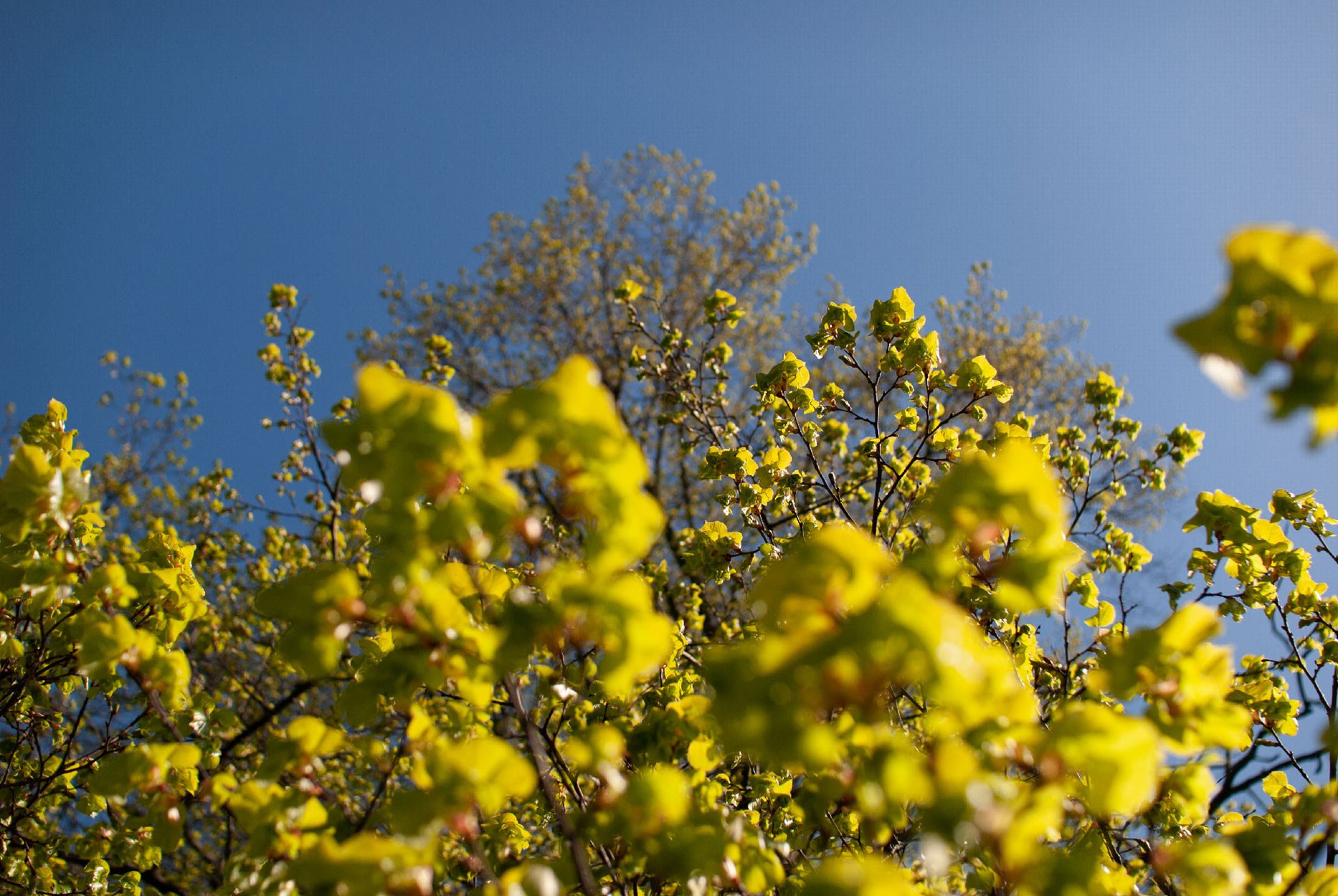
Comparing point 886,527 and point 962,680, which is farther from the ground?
point 886,527

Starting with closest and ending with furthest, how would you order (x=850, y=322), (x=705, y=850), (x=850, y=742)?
(x=705, y=850)
(x=850, y=742)
(x=850, y=322)

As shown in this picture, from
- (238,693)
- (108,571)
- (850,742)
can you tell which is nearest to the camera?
(850,742)

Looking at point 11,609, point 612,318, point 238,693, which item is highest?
point 612,318

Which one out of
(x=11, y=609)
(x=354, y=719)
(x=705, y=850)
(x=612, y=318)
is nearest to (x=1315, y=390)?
(x=705, y=850)

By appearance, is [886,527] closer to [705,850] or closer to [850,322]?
[850,322]

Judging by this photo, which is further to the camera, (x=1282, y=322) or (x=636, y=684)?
(x=636, y=684)

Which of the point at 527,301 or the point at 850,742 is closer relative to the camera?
the point at 850,742

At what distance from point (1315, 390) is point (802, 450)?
698 centimetres

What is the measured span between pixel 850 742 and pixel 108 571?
1756 mm

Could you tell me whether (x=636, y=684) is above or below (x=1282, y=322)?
above

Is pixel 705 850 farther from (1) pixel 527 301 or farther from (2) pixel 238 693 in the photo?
(1) pixel 527 301

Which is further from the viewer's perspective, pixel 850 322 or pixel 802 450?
pixel 802 450

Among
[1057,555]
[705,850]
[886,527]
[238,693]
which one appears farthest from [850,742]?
[238,693]

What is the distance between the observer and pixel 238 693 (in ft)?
22.2
